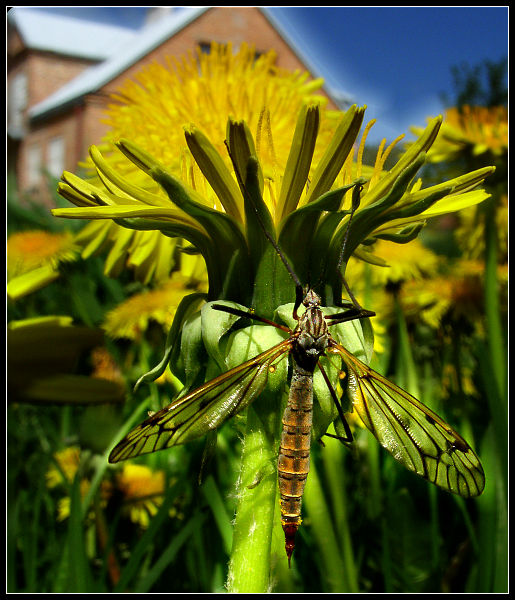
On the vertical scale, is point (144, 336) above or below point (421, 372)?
above

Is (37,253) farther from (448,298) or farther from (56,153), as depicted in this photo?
(56,153)

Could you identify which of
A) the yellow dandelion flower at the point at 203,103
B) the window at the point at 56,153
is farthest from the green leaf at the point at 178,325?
the window at the point at 56,153

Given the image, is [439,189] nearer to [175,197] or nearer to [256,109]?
[175,197]

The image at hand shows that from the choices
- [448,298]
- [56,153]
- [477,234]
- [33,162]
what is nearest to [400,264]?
[448,298]

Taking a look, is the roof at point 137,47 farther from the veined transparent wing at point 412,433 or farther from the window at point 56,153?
the veined transparent wing at point 412,433

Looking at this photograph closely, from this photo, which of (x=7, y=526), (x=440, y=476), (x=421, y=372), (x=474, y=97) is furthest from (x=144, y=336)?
(x=474, y=97)

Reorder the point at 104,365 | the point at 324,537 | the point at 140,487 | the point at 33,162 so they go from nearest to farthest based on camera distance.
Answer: the point at 324,537 < the point at 140,487 < the point at 104,365 < the point at 33,162
